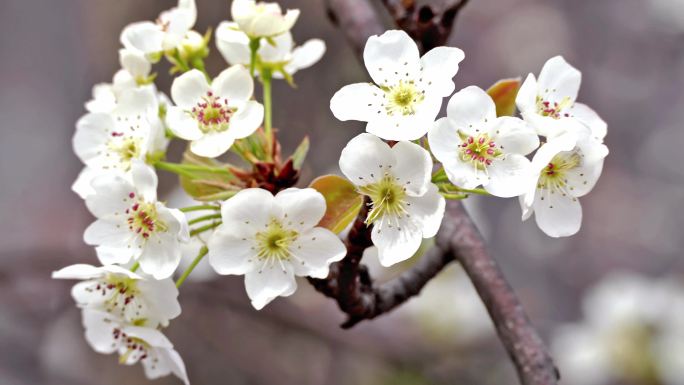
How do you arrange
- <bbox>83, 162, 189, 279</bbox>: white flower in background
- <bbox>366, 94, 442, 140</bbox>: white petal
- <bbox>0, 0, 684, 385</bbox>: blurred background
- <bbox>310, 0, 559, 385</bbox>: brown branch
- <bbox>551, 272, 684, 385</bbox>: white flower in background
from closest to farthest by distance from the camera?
1. <bbox>366, 94, 442, 140</bbox>: white petal
2. <bbox>83, 162, 189, 279</bbox>: white flower in background
3. <bbox>310, 0, 559, 385</bbox>: brown branch
4. <bbox>551, 272, 684, 385</bbox>: white flower in background
5. <bbox>0, 0, 684, 385</bbox>: blurred background

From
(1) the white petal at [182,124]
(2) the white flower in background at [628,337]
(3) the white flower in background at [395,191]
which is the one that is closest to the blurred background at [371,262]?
(2) the white flower in background at [628,337]

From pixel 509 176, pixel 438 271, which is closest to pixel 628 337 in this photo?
Answer: pixel 438 271

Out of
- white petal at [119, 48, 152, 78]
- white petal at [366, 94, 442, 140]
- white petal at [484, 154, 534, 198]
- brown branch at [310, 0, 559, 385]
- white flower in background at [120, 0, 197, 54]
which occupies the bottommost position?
brown branch at [310, 0, 559, 385]

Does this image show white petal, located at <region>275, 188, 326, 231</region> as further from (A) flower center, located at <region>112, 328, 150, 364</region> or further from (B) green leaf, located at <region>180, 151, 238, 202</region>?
(A) flower center, located at <region>112, 328, 150, 364</region>

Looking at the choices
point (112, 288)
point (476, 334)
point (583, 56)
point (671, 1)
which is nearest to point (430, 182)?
point (112, 288)

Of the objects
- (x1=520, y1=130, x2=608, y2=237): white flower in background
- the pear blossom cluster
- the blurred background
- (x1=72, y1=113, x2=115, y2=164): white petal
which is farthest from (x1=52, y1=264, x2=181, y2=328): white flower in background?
the blurred background

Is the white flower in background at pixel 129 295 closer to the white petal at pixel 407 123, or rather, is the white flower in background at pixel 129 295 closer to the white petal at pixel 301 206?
the white petal at pixel 301 206
